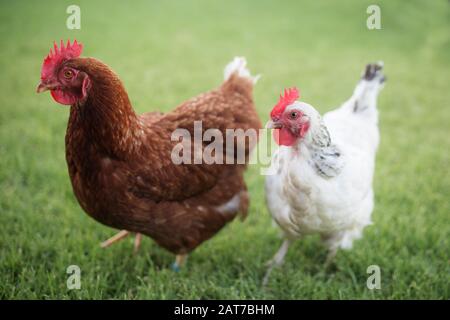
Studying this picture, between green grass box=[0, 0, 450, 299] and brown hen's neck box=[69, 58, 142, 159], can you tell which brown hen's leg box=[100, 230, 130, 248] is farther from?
brown hen's neck box=[69, 58, 142, 159]

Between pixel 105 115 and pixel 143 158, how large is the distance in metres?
0.39

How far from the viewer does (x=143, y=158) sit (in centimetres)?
253

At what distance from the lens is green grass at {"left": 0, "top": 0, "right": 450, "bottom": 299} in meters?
2.90

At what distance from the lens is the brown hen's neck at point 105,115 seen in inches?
87.0

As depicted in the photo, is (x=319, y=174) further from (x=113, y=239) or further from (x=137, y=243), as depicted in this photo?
(x=113, y=239)

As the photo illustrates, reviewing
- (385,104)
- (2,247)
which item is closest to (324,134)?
(2,247)

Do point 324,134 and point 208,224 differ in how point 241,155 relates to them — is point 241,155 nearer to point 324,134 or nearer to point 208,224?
point 208,224

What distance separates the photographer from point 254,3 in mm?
9750

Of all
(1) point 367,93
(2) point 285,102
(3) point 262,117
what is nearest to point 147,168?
(2) point 285,102

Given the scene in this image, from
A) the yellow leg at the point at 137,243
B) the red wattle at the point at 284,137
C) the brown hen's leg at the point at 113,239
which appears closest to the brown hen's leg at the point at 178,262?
the yellow leg at the point at 137,243

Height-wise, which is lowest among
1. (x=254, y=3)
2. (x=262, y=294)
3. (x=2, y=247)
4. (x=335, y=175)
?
(x=262, y=294)

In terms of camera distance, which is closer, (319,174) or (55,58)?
(55,58)

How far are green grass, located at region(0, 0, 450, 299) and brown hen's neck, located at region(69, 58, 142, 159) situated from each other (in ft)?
3.23

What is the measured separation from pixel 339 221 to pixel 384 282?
0.78 meters
